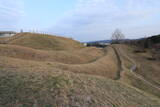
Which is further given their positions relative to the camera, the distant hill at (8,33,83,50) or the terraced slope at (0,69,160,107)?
the distant hill at (8,33,83,50)

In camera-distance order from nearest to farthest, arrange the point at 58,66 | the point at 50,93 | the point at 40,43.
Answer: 1. the point at 50,93
2. the point at 58,66
3. the point at 40,43

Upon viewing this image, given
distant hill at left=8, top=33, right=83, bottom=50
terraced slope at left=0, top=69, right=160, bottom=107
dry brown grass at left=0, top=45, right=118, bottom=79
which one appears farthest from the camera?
distant hill at left=8, top=33, right=83, bottom=50

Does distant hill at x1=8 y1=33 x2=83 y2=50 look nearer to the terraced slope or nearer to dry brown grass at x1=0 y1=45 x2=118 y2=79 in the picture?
dry brown grass at x1=0 y1=45 x2=118 y2=79

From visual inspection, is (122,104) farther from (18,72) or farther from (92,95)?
(18,72)

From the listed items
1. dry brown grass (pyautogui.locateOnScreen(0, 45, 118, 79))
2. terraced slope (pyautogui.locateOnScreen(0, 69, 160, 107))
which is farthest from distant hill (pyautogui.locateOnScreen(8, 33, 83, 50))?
terraced slope (pyautogui.locateOnScreen(0, 69, 160, 107))

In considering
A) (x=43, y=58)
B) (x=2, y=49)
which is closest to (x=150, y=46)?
(x=43, y=58)

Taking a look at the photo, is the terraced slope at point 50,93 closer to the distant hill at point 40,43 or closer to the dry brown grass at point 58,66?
the dry brown grass at point 58,66

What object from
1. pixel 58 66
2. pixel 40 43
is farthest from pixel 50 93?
pixel 40 43

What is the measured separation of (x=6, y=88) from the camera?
219 inches

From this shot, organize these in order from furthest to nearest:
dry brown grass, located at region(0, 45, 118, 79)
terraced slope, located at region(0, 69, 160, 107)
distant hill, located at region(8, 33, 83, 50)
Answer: distant hill, located at region(8, 33, 83, 50) → dry brown grass, located at region(0, 45, 118, 79) → terraced slope, located at region(0, 69, 160, 107)

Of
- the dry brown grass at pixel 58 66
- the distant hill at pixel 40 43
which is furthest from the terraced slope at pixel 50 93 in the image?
the distant hill at pixel 40 43

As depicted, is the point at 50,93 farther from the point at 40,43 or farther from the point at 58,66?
the point at 40,43

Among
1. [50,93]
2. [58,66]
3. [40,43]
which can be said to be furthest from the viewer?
[40,43]

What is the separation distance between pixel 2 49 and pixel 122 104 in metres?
13.4
